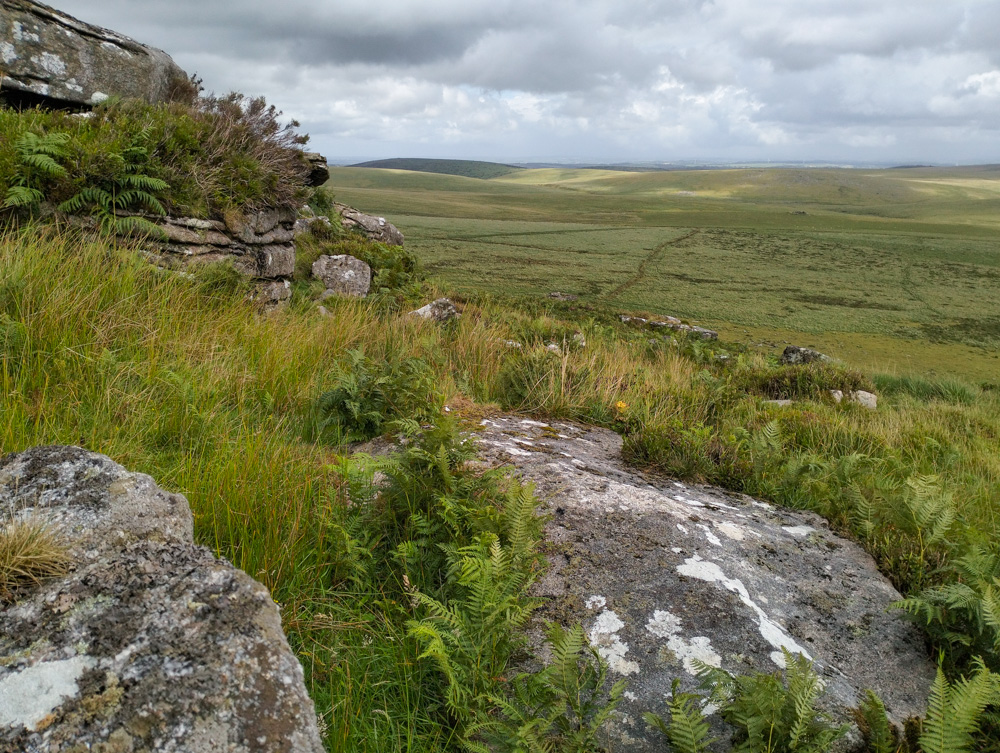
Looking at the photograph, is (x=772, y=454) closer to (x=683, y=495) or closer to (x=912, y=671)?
(x=683, y=495)

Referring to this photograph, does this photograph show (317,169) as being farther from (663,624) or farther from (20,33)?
(663,624)

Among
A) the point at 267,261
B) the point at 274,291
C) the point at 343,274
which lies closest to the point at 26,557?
the point at 267,261

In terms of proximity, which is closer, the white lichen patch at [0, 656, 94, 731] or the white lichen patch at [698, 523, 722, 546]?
the white lichen patch at [0, 656, 94, 731]

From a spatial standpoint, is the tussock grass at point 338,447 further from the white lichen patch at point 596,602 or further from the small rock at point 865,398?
the small rock at point 865,398

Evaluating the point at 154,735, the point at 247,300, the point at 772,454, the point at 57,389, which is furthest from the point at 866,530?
the point at 247,300

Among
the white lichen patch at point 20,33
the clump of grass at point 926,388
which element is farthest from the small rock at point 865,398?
the white lichen patch at point 20,33

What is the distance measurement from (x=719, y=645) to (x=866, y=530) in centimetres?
149

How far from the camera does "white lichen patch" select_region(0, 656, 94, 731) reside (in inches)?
55.3

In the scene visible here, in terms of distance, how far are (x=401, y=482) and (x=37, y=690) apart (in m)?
1.88

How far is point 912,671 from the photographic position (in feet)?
8.23

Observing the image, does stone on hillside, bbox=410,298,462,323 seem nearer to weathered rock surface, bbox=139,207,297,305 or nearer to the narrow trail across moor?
weathered rock surface, bbox=139,207,297,305

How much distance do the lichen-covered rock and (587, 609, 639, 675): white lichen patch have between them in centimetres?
130

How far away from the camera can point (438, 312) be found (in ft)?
34.8

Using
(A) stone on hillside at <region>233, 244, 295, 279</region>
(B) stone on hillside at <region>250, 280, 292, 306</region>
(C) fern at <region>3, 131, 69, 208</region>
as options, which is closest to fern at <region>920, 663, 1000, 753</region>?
(C) fern at <region>3, 131, 69, 208</region>
